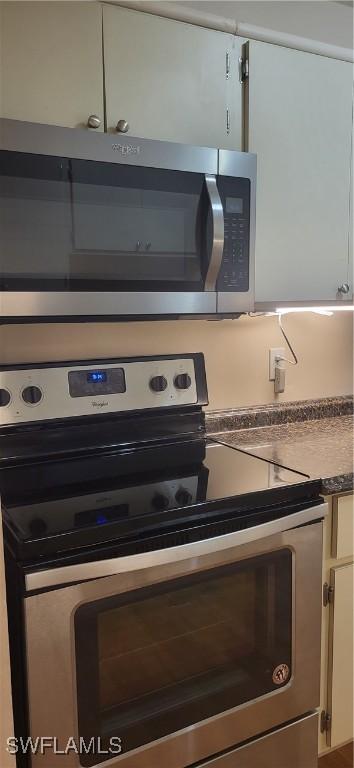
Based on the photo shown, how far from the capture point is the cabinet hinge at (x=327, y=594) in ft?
4.99

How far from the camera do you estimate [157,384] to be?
5.59 feet

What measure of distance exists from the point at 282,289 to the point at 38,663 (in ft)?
3.66

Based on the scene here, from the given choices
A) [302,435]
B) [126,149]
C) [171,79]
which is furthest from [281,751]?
[171,79]

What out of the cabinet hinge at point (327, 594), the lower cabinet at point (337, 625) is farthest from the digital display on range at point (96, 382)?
the cabinet hinge at point (327, 594)

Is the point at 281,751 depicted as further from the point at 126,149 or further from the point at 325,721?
the point at 126,149

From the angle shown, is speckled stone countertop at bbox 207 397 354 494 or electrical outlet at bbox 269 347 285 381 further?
electrical outlet at bbox 269 347 285 381

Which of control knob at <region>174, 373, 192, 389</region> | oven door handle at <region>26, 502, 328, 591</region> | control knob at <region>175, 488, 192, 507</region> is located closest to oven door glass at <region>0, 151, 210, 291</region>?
control knob at <region>174, 373, 192, 389</region>

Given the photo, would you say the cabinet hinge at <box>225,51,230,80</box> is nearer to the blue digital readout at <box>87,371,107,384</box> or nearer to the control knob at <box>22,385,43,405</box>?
the blue digital readout at <box>87,371,107,384</box>

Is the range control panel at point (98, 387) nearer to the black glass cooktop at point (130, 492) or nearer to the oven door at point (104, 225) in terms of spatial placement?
the black glass cooktop at point (130, 492)

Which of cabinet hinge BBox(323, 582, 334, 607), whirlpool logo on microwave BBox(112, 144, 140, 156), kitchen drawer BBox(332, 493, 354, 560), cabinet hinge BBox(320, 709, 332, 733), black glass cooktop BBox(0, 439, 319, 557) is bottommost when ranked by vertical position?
cabinet hinge BBox(320, 709, 332, 733)

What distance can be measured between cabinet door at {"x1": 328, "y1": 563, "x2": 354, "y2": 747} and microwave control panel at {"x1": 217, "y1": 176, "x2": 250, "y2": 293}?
80 cm

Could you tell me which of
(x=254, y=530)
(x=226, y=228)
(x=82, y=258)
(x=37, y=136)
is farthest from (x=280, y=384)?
(x=37, y=136)

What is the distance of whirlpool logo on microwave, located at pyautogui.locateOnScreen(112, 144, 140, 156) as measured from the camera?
1311 mm

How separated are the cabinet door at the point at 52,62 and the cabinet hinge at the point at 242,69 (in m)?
0.38
